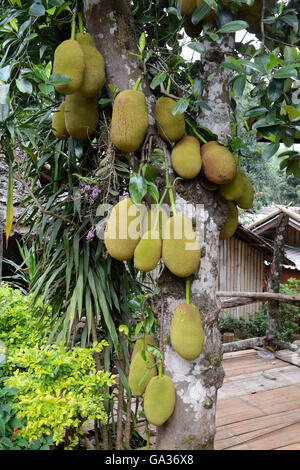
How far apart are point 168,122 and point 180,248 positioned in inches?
14.1

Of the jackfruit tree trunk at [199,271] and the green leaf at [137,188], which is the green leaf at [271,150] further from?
the green leaf at [137,188]

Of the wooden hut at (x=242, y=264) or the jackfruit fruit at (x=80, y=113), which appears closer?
Result: the jackfruit fruit at (x=80, y=113)

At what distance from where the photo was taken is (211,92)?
3.42 feet

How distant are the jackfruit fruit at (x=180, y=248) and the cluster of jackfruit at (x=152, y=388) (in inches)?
10.3

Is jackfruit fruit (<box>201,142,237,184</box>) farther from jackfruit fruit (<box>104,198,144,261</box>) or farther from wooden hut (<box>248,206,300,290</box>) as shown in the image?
wooden hut (<box>248,206,300,290</box>)

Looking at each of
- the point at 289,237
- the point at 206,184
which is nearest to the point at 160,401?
the point at 206,184

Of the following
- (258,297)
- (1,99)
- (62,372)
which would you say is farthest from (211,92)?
(258,297)

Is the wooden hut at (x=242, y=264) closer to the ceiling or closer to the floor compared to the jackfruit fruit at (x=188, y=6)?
closer to the floor

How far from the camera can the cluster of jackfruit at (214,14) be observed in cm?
101

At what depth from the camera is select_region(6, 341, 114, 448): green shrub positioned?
1.08 metres

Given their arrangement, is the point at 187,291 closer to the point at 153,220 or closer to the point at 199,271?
the point at 199,271

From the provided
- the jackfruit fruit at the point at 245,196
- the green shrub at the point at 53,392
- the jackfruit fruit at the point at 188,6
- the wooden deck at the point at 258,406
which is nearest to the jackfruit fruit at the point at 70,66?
the jackfruit fruit at the point at 188,6
